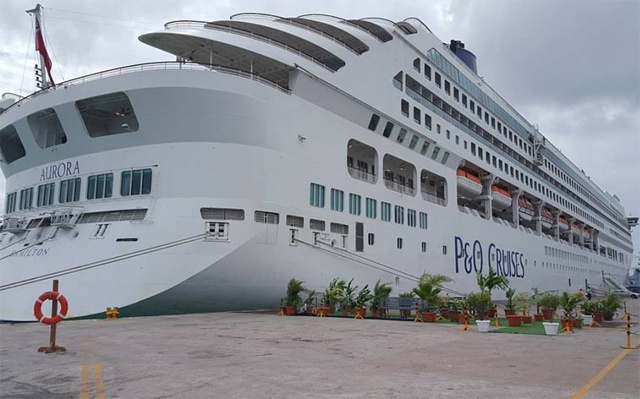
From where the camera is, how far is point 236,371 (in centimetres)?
771

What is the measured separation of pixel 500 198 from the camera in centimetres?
4209

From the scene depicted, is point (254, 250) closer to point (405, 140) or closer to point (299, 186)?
point (299, 186)

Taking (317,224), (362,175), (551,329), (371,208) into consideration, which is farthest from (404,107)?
(551,329)

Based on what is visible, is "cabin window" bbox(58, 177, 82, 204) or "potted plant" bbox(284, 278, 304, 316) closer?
"potted plant" bbox(284, 278, 304, 316)

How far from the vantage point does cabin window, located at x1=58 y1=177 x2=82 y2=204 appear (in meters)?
20.3

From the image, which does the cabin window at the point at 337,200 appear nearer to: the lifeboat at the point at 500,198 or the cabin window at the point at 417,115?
the cabin window at the point at 417,115

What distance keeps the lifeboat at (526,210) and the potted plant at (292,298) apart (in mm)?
32681

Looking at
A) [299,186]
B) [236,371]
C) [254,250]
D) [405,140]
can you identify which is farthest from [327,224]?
[236,371]

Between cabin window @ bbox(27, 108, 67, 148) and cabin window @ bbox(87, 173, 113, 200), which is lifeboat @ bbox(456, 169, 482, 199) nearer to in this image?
cabin window @ bbox(87, 173, 113, 200)

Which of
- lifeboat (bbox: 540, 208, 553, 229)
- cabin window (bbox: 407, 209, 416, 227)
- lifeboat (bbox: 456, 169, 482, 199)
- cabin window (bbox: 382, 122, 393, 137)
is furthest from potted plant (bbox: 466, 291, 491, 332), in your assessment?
lifeboat (bbox: 540, 208, 553, 229)

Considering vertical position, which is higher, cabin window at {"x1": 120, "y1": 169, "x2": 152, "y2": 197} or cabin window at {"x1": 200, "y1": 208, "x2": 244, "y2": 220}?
cabin window at {"x1": 120, "y1": 169, "x2": 152, "y2": 197}

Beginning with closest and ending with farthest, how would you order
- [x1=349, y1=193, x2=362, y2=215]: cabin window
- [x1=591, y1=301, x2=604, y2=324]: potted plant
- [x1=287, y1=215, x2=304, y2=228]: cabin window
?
[x1=591, y1=301, x2=604, y2=324]: potted plant, [x1=287, y1=215, x2=304, y2=228]: cabin window, [x1=349, y1=193, x2=362, y2=215]: cabin window

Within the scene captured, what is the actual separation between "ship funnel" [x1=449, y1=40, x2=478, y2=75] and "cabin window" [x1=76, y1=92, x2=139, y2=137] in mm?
30288

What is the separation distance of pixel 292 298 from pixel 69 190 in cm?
992
